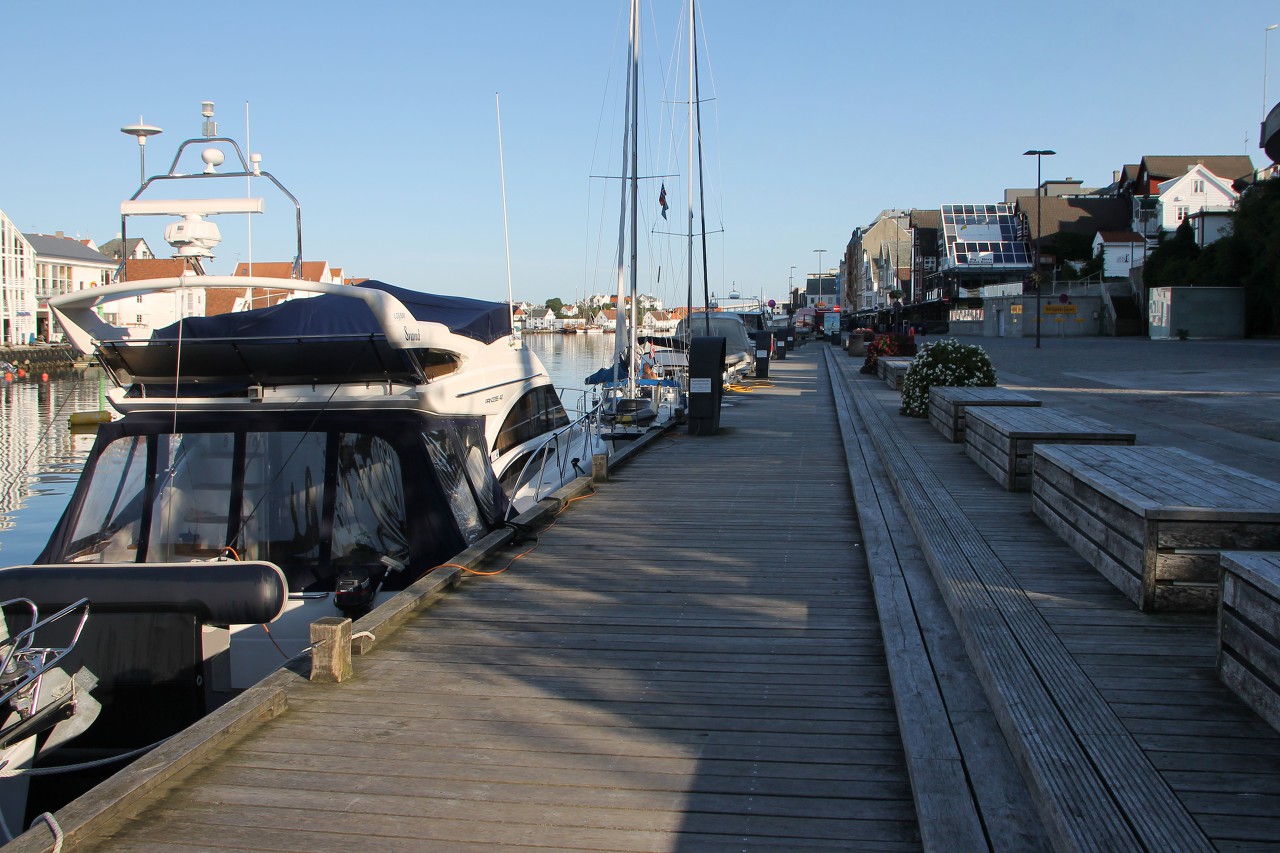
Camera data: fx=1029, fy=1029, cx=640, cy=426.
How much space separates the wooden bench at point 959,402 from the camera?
12571 millimetres

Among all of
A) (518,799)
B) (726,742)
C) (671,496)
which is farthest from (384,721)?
(671,496)

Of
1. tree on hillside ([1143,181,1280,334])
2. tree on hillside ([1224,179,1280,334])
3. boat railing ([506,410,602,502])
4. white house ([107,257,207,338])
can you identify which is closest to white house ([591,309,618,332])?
tree on hillside ([1224,179,1280,334])

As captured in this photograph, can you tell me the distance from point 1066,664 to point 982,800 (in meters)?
1.21

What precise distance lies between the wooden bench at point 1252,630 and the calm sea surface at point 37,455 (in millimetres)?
7988

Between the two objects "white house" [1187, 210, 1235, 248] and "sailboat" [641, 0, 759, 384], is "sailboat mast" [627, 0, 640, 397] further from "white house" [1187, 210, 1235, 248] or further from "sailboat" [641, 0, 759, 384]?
"white house" [1187, 210, 1235, 248]

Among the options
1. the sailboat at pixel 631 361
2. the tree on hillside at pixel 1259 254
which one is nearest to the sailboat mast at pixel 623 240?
the sailboat at pixel 631 361

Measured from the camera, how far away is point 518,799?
384 centimetres

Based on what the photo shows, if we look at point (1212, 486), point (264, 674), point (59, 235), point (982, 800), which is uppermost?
point (59, 235)

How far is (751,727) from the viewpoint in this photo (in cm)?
451

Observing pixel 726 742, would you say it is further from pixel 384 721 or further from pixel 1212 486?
pixel 1212 486

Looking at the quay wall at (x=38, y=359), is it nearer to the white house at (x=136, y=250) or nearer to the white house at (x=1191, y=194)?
the white house at (x=136, y=250)

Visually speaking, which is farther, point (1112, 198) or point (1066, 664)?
point (1112, 198)

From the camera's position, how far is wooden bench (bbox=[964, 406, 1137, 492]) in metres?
8.73

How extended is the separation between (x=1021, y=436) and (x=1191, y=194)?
80.9 meters
